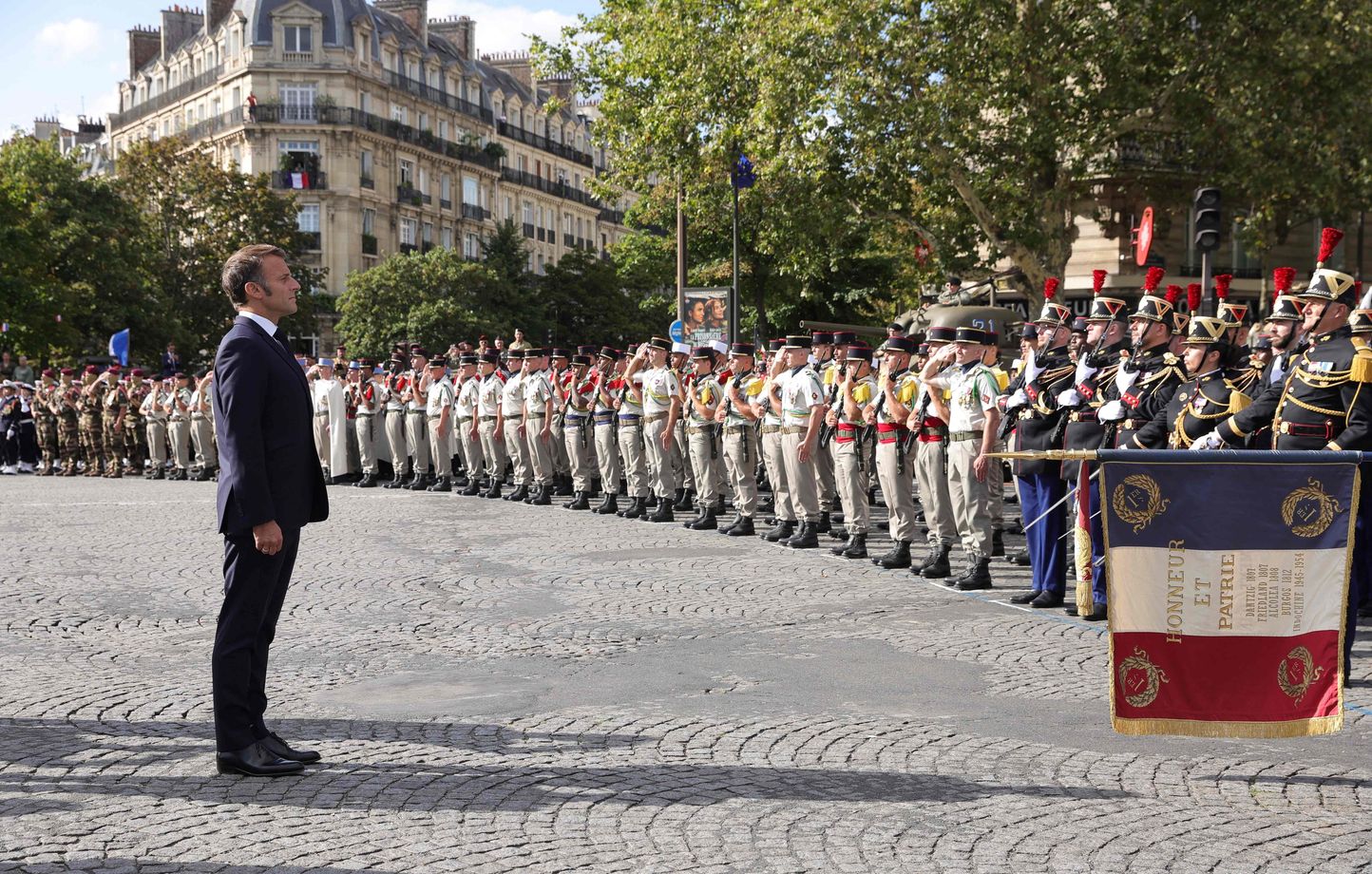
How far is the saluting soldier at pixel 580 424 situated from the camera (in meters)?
18.6

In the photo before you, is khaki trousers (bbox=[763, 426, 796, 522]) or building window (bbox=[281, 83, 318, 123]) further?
building window (bbox=[281, 83, 318, 123])

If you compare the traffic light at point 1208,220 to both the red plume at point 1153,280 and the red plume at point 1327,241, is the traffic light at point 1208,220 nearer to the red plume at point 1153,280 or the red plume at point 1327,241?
the red plume at point 1153,280

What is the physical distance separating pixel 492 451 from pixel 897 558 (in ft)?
29.8

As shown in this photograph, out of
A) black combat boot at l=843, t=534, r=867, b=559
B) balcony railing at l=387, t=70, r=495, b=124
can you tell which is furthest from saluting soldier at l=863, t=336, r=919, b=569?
balcony railing at l=387, t=70, r=495, b=124

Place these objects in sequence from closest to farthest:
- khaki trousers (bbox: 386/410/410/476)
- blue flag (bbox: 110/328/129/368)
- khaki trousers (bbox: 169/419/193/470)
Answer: khaki trousers (bbox: 386/410/410/476) < khaki trousers (bbox: 169/419/193/470) < blue flag (bbox: 110/328/129/368)

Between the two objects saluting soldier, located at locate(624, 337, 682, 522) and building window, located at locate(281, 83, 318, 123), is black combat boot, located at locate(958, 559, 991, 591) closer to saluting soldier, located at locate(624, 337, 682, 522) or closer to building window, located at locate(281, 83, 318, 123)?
saluting soldier, located at locate(624, 337, 682, 522)

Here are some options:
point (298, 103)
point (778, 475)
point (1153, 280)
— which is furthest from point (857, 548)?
point (298, 103)

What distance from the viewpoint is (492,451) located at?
20.4 meters

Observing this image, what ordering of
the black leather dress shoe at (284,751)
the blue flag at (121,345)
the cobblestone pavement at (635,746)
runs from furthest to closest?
1. the blue flag at (121,345)
2. the black leather dress shoe at (284,751)
3. the cobblestone pavement at (635,746)

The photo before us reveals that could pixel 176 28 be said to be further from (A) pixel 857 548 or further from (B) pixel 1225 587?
(B) pixel 1225 587

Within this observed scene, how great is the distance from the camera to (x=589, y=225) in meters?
104

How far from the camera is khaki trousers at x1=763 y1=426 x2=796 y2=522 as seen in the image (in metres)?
14.5

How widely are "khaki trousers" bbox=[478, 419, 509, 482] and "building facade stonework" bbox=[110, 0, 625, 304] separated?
41995 millimetres

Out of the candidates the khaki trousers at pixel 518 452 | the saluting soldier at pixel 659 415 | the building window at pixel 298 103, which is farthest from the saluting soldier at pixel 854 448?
the building window at pixel 298 103
